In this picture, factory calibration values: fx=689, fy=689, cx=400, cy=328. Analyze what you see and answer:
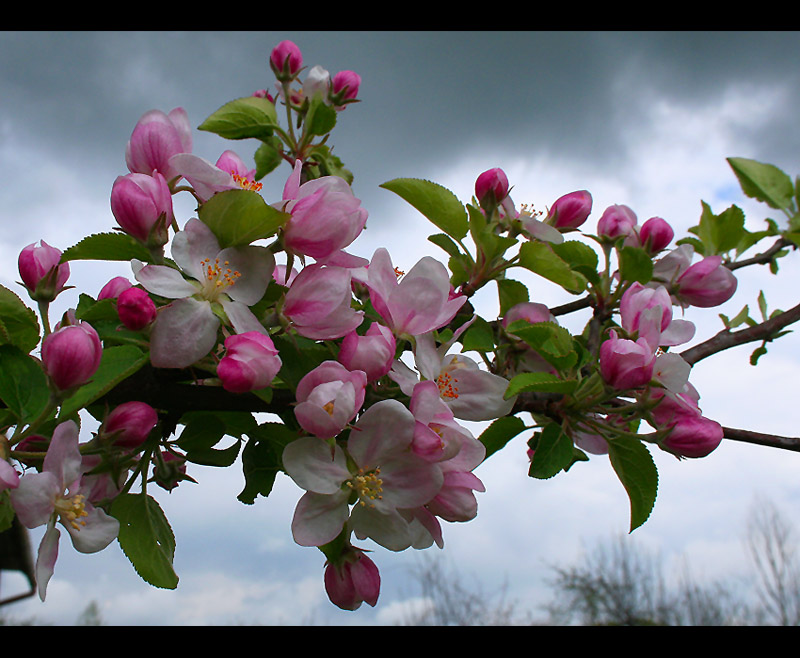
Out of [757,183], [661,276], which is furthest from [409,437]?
[757,183]

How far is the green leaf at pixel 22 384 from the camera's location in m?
0.63

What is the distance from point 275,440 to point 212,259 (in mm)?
213

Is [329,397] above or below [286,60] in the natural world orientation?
below

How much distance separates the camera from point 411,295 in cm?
73

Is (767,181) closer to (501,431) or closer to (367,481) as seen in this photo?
(501,431)

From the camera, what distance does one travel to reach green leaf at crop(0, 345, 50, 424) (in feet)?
2.08

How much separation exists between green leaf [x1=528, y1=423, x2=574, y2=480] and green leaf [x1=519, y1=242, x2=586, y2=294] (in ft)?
0.68

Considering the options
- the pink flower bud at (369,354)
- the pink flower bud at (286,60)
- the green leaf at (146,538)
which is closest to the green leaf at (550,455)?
the pink flower bud at (369,354)

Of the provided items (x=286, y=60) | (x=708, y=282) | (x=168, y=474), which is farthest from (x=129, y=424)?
(x=286, y=60)

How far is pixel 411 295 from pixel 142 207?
282 mm

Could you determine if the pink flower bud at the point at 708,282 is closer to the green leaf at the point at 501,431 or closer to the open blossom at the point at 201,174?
the green leaf at the point at 501,431

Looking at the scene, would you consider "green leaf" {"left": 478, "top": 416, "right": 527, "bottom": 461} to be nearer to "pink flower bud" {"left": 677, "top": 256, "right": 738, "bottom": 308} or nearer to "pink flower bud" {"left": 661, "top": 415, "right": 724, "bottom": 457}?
"pink flower bud" {"left": 661, "top": 415, "right": 724, "bottom": 457}

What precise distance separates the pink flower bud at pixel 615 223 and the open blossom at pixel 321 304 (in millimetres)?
741

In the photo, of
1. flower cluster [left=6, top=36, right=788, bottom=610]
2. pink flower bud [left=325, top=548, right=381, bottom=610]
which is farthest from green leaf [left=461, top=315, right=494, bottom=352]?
pink flower bud [left=325, top=548, right=381, bottom=610]
